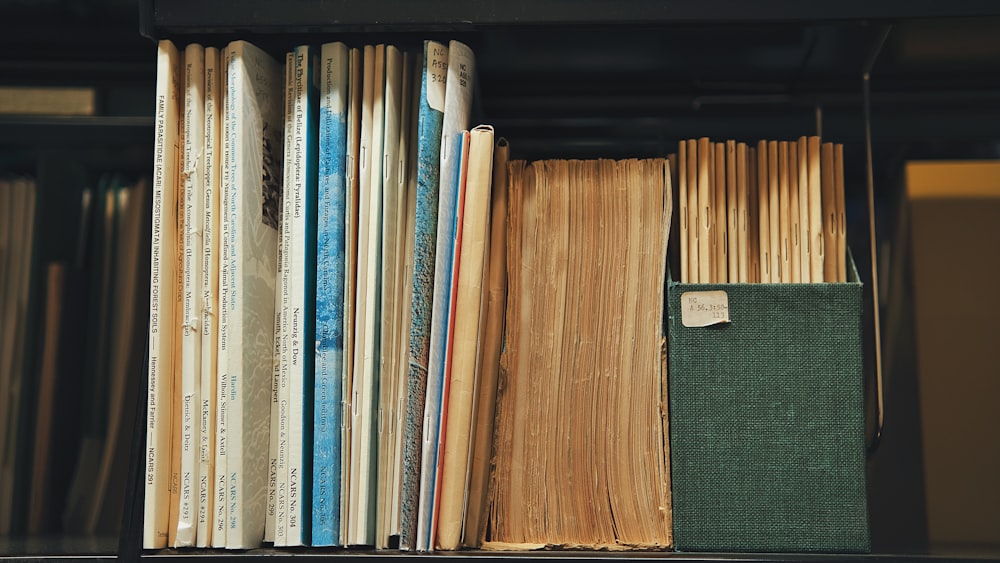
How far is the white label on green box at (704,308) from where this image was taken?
0.83m

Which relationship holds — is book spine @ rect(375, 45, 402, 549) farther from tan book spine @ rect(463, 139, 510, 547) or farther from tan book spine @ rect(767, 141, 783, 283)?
tan book spine @ rect(767, 141, 783, 283)

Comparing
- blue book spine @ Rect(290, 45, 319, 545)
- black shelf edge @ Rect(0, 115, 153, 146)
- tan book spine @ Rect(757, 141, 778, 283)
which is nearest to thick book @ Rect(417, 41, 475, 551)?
blue book spine @ Rect(290, 45, 319, 545)

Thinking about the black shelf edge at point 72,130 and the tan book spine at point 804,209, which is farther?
the black shelf edge at point 72,130

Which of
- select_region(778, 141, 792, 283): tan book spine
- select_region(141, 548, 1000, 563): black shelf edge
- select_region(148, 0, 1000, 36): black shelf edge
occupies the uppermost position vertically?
select_region(148, 0, 1000, 36): black shelf edge

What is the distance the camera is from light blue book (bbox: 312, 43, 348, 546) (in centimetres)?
81

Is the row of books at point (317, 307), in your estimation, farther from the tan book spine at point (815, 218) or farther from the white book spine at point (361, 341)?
the tan book spine at point (815, 218)

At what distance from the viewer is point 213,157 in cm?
85

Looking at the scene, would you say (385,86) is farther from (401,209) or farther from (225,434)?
(225,434)

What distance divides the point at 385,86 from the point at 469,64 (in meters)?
0.09

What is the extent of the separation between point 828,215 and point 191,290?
677 millimetres

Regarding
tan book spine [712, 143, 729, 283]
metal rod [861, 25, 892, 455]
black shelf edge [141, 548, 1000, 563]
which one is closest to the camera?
black shelf edge [141, 548, 1000, 563]

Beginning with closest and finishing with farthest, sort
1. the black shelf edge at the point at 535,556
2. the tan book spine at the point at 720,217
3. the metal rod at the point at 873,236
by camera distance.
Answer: the black shelf edge at the point at 535,556 → the tan book spine at the point at 720,217 → the metal rod at the point at 873,236

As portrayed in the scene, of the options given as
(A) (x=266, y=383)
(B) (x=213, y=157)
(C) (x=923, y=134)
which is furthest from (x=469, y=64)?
(C) (x=923, y=134)

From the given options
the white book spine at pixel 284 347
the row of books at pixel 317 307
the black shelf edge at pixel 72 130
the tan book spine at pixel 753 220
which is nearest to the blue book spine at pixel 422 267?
the row of books at pixel 317 307
